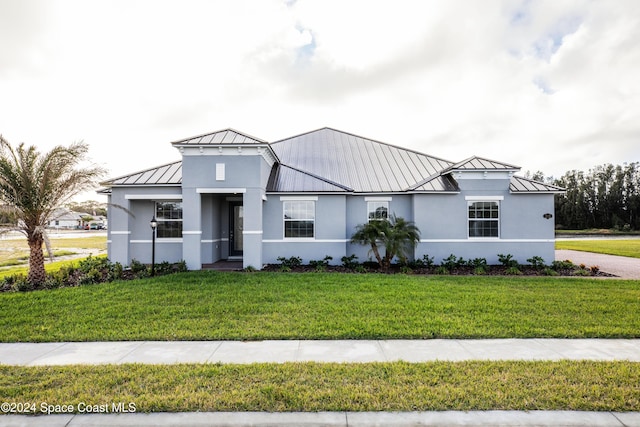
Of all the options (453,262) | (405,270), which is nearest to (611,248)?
(453,262)

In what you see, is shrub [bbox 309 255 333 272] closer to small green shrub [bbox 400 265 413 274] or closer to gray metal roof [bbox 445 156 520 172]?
small green shrub [bbox 400 265 413 274]

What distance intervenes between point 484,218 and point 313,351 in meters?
12.0

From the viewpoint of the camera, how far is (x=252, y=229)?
12734 mm

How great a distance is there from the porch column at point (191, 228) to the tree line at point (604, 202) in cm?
6698

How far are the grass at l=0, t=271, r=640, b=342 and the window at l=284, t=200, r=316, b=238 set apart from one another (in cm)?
376

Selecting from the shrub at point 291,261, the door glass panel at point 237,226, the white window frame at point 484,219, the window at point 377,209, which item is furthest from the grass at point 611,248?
the door glass panel at point 237,226

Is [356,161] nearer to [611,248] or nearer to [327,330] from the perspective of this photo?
[327,330]

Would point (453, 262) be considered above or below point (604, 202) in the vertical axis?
below

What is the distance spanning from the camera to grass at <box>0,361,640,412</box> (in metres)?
3.62

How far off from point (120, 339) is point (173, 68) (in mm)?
13030

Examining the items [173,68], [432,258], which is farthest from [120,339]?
[173,68]

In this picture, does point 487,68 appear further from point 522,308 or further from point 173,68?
point 173,68

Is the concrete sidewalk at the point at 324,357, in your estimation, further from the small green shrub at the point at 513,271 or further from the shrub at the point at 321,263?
the shrub at the point at 321,263

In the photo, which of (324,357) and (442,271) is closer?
(324,357)
